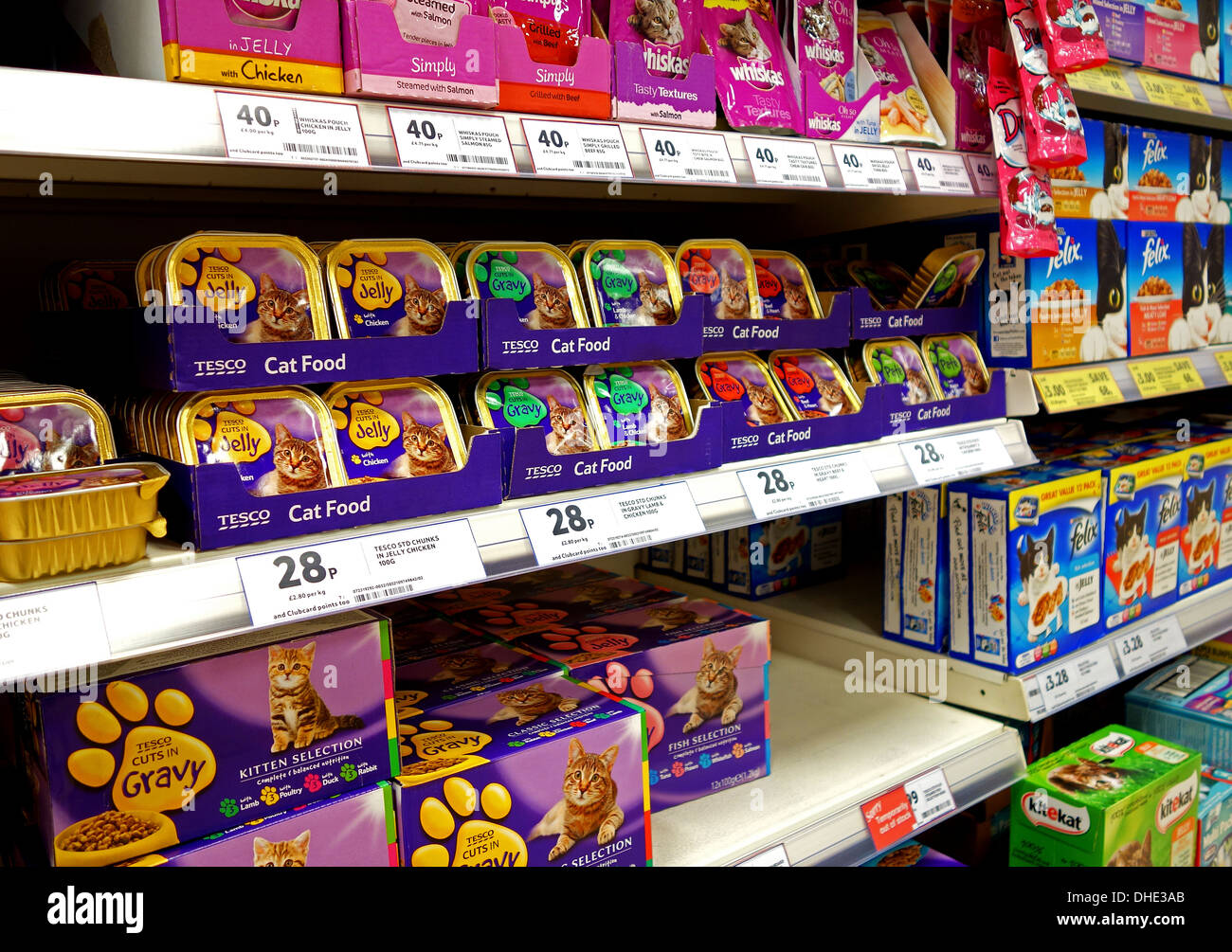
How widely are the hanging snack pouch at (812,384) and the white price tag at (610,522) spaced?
36 cm

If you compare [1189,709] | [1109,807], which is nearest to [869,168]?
[1109,807]

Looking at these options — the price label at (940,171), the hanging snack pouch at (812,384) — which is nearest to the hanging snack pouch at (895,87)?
the price label at (940,171)

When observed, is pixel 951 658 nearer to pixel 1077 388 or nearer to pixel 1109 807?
pixel 1109 807

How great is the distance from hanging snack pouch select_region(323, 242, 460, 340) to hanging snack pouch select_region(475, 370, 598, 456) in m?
0.11

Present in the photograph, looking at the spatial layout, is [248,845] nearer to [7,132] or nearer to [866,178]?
[7,132]

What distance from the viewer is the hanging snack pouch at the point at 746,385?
4.75 feet

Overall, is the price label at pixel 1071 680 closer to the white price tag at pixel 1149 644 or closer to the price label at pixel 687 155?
the white price tag at pixel 1149 644

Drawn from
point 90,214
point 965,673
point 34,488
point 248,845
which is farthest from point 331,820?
point 965,673

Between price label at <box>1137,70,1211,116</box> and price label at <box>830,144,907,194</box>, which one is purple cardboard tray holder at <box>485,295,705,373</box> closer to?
price label at <box>830,144,907,194</box>

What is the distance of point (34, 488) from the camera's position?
83 cm

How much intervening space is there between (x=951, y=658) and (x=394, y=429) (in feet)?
4.22

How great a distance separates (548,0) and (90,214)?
779 mm

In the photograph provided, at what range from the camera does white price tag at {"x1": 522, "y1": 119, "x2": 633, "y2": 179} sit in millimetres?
1112
